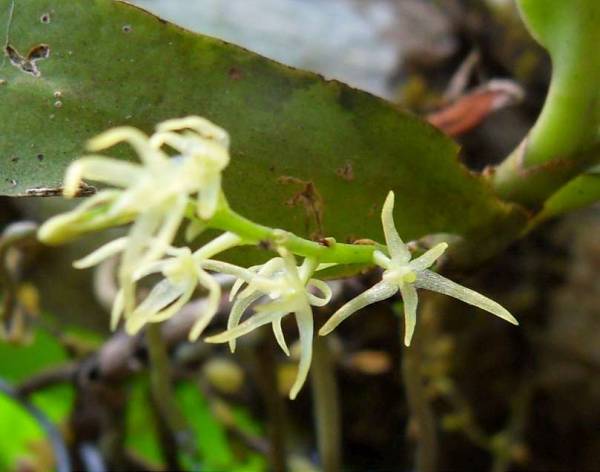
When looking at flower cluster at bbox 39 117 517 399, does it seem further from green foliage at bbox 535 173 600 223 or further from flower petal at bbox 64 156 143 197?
green foliage at bbox 535 173 600 223

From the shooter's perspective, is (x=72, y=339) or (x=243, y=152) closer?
(x=243, y=152)

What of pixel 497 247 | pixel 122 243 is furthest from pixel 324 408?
pixel 122 243

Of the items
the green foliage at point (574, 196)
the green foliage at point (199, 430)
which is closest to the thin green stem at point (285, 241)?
the green foliage at point (574, 196)

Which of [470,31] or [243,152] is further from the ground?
[470,31]

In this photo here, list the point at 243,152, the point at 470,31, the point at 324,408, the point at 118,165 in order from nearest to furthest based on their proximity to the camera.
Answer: the point at 118,165
the point at 243,152
the point at 324,408
the point at 470,31

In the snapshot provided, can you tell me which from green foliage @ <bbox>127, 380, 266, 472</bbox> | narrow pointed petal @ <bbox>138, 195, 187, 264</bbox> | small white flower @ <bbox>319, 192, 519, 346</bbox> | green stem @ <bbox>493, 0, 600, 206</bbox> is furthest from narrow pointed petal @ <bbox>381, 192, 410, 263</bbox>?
green foliage @ <bbox>127, 380, 266, 472</bbox>

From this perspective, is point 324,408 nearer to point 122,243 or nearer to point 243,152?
point 243,152

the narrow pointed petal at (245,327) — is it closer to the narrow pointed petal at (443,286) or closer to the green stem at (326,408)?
the narrow pointed petal at (443,286)

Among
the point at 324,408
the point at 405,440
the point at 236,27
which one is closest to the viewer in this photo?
the point at 324,408
